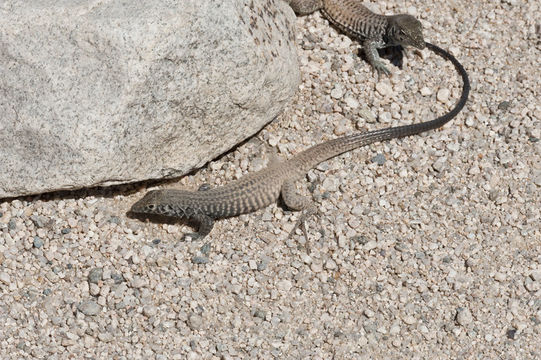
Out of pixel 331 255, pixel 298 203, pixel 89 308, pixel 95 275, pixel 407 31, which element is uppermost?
pixel 407 31

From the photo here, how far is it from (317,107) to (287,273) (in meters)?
1.80

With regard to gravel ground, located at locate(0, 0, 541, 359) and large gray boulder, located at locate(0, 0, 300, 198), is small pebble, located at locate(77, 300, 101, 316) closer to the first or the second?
gravel ground, located at locate(0, 0, 541, 359)

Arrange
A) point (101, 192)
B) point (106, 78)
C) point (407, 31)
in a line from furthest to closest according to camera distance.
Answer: point (407, 31)
point (101, 192)
point (106, 78)

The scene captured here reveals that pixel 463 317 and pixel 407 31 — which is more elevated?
pixel 407 31

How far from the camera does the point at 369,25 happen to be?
747cm

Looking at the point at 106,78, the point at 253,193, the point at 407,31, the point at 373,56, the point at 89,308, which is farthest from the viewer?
the point at 373,56

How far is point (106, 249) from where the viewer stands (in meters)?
6.21

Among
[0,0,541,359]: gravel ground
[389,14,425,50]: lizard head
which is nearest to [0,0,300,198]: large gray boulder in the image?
[0,0,541,359]: gravel ground

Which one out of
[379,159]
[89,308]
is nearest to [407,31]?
[379,159]

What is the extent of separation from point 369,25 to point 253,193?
2376 mm

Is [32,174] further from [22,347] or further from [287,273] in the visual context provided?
[287,273]

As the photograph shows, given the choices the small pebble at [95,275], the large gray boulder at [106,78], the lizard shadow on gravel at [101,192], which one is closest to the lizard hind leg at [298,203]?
the lizard shadow on gravel at [101,192]

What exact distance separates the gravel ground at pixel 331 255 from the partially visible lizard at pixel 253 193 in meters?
0.14

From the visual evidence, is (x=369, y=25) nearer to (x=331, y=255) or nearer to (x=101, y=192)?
(x=331, y=255)
